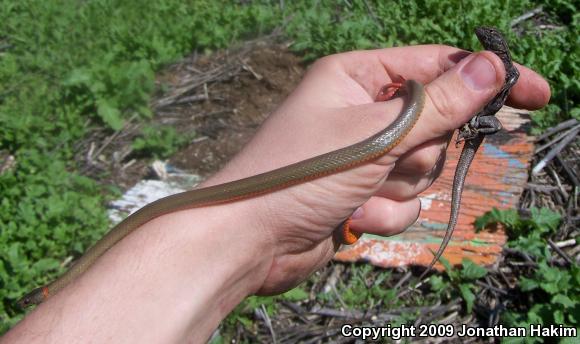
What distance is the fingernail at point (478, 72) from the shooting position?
3.16m

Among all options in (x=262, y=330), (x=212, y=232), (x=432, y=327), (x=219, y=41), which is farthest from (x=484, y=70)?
(x=219, y=41)

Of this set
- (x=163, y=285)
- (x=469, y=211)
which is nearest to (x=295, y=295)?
(x=469, y=211)

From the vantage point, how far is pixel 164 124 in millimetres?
6645

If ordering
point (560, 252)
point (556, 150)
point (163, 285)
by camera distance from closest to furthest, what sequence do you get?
point (163, 285), point (560, 252), point (556, 150)

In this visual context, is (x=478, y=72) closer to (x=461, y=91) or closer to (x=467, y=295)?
(x=461, y=91)

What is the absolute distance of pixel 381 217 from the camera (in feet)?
12.8

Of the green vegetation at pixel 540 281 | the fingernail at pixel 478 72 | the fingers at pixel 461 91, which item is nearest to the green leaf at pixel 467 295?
the green vegetation at pixel 540 281

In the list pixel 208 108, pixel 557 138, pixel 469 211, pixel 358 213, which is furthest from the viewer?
pixel 208 108

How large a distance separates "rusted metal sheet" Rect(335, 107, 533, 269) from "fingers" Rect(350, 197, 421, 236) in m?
0.74

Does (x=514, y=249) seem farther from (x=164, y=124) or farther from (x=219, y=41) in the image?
(x=219, y=41)

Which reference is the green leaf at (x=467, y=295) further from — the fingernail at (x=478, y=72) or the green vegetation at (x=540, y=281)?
the fingernail at (x=478, y=72)

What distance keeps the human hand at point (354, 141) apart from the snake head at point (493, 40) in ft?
0.57

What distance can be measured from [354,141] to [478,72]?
0.73 metres

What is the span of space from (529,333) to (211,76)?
4.48 m
